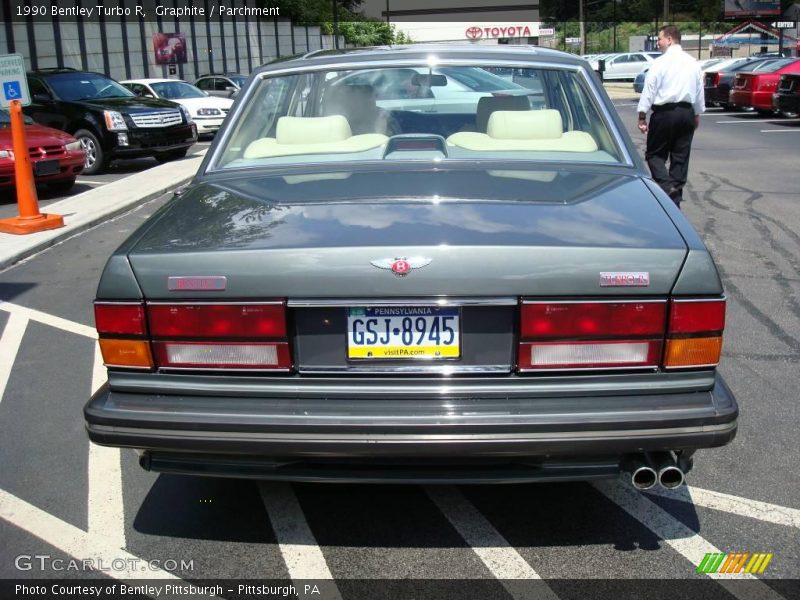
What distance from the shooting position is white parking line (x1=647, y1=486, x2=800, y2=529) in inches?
127

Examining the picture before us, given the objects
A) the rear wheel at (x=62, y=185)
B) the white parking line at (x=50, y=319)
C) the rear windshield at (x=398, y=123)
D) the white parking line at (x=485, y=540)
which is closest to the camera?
the white parking line at (x=485, y=540)

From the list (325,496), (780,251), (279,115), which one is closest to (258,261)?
(325,496)

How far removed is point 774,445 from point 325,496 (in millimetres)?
1975

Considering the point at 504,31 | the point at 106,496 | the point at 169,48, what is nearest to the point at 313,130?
the point at 106,496

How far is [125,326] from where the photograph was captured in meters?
2.78

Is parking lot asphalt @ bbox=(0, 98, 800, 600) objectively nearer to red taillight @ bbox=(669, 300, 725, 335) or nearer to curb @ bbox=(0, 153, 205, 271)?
red taillight @ bbox=(669, 300, 725, 335)

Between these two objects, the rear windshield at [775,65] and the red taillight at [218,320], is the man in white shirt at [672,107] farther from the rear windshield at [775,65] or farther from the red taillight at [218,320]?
the rear windshield at [775,65]

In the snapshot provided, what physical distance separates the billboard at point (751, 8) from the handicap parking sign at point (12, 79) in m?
66.6

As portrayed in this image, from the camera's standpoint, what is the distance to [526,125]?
12.7ft

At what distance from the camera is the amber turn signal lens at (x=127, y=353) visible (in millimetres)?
2789

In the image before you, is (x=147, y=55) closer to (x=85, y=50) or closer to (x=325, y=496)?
(x=85, y=50)

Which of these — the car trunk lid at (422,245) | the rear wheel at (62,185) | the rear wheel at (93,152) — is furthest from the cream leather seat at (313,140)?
the rear wheel at (93,152)

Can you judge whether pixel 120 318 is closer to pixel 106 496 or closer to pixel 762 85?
pixel 106 496

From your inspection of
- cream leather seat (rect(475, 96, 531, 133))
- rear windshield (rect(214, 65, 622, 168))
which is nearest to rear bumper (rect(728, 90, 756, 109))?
rear windshield (rect(214, 65, 622, 168))
